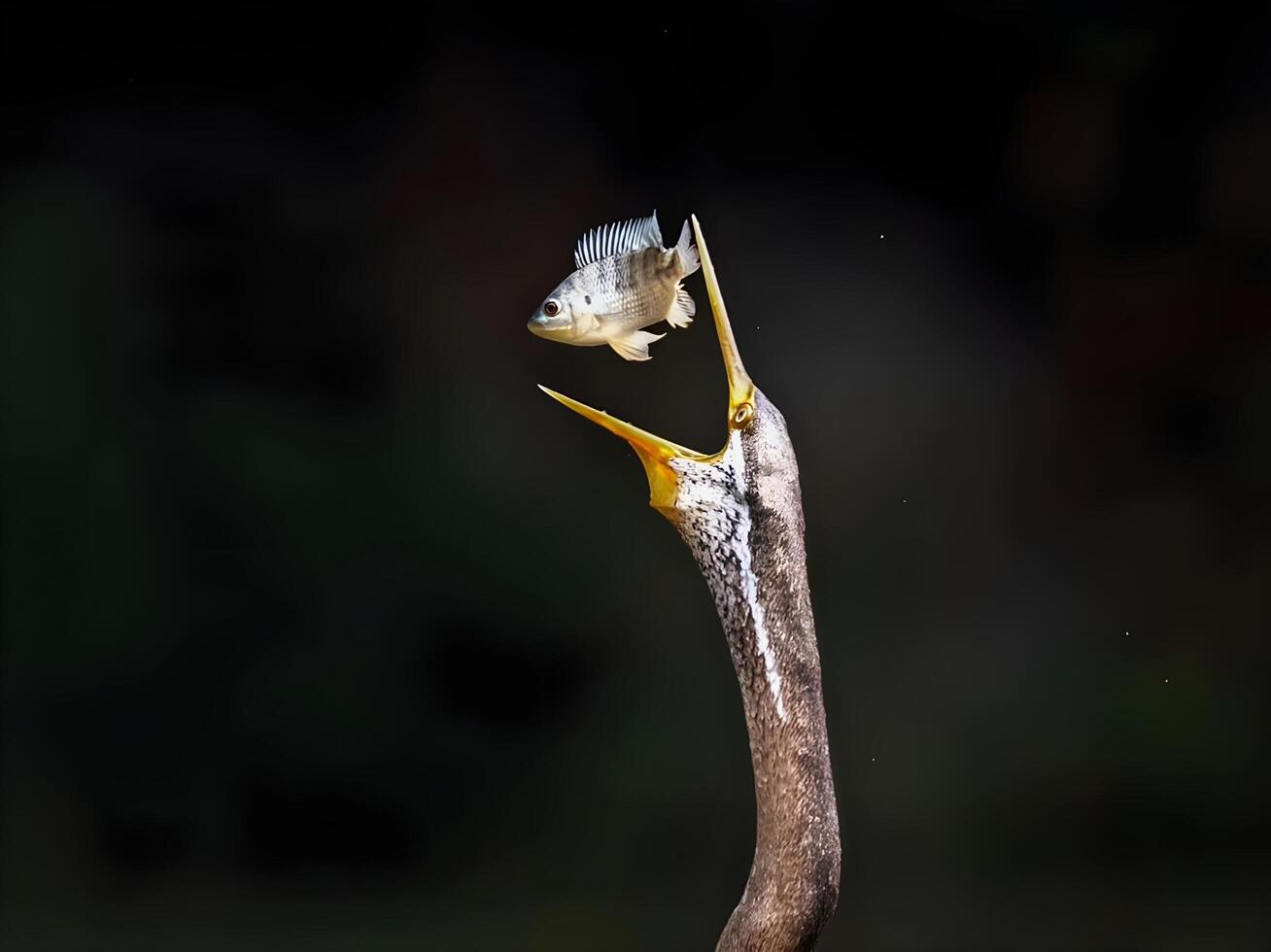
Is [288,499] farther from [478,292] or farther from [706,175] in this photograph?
[706,175]

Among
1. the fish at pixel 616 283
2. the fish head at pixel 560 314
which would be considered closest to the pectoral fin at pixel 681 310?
the fish at pixel 616 283

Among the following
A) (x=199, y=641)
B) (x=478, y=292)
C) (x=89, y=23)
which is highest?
(x=89, y=23)

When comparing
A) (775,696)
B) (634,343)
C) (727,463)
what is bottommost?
(775,696)

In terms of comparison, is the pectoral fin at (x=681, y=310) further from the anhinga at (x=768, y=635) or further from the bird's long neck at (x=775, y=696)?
the bird's long neck at (x=775, y=696)

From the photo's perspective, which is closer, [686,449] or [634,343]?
[686,449]

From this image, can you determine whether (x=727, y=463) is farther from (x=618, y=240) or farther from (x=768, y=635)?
(x=618, y=240)

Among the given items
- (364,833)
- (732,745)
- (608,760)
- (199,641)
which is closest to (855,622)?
(732,745)

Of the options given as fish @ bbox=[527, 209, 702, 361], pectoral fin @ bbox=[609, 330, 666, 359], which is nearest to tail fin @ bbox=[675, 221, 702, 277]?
fish @ bbox=[527, 209, 702, 361]

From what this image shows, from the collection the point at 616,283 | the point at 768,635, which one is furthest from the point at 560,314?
the point at 768,635
